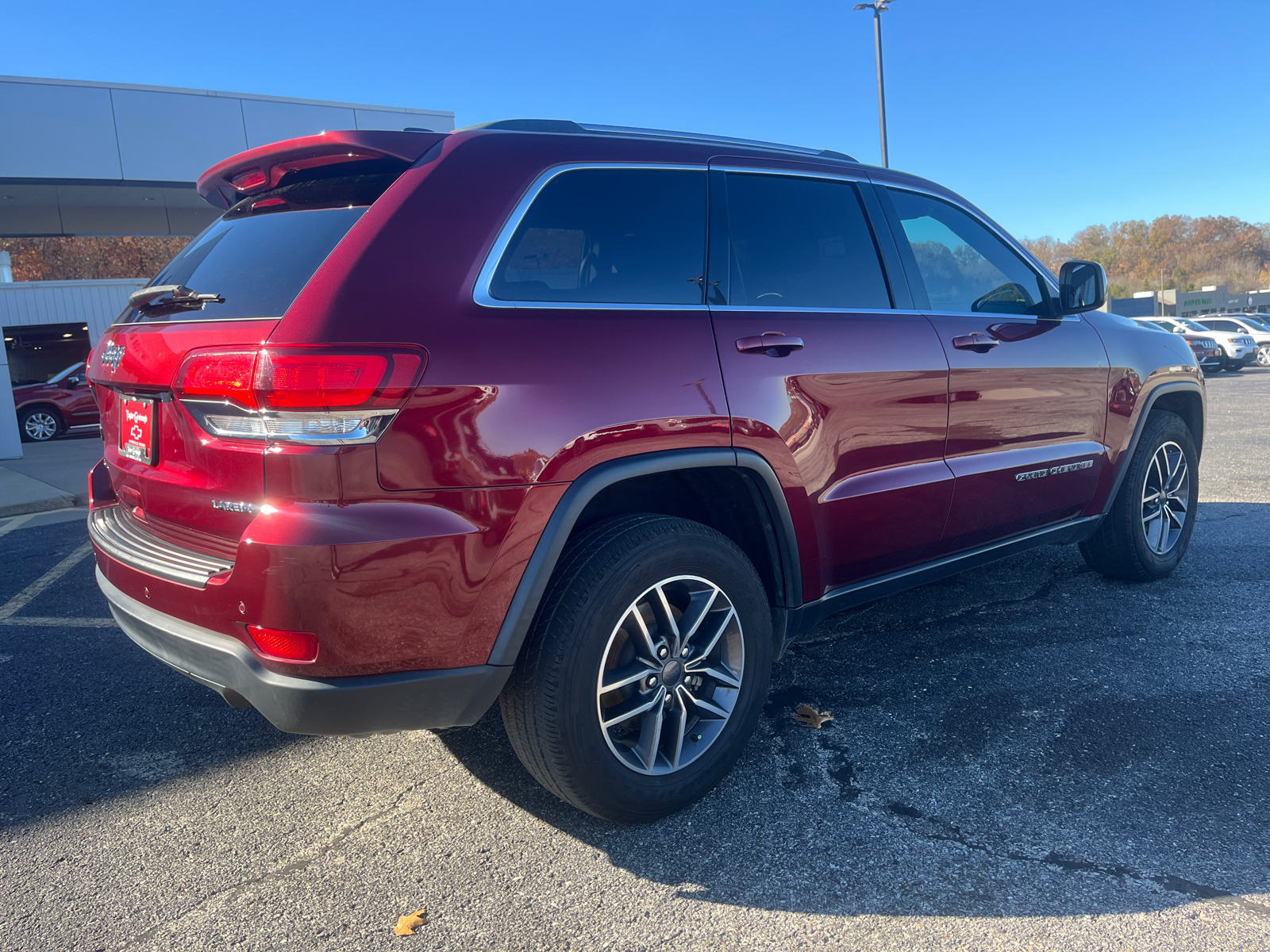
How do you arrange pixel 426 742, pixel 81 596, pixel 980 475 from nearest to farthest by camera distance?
1. pixel 426 742
2. pixel 980 475
3. pixel 81 596

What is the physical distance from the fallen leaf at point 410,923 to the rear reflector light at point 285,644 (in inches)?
26.1

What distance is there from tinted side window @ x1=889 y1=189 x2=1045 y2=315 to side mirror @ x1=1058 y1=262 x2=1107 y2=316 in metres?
0.09

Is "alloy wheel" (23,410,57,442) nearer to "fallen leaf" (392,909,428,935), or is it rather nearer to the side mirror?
"fallen leaf" (392,909,428,935)

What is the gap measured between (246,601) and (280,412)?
0.44 meters

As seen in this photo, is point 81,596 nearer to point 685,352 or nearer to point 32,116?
point 685,352

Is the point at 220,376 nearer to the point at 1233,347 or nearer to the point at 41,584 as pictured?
the point at 41,584

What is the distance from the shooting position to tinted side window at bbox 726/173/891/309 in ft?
9.64

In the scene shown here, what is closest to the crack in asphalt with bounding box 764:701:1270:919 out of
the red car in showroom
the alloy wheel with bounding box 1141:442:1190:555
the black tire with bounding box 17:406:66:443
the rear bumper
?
the rear bumper

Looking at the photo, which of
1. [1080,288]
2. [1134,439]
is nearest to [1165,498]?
[1134,439]

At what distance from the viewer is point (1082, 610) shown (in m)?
4.29

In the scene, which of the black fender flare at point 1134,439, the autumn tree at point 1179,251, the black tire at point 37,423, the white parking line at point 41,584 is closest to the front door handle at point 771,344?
the black fender flare at point 1134,439

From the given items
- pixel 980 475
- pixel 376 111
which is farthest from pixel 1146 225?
pixel 980 475

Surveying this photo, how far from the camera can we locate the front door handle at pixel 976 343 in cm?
343

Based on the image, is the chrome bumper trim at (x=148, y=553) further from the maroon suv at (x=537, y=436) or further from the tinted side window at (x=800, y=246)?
the tinted side window at (x=800, y=246)
